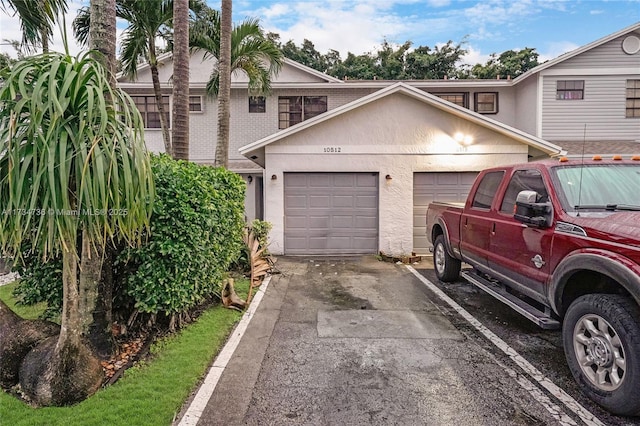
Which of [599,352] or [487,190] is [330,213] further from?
[599,352]

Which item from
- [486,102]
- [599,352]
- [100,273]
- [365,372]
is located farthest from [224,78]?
[486,102]

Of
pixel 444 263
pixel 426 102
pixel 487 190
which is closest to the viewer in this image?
pixel 487 190

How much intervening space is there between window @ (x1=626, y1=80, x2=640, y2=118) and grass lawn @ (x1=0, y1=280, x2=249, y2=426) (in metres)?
17.0

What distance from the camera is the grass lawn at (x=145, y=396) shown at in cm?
286

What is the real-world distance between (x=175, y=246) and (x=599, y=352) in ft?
13.9

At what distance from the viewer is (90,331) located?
3785mm

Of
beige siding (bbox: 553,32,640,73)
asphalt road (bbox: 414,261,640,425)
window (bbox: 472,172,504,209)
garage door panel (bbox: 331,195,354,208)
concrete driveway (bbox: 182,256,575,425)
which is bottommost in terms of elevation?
concrete driveway (bbox: 182,256,575,425)

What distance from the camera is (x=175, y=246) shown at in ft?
13.6

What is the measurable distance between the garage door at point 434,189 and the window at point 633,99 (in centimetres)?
849

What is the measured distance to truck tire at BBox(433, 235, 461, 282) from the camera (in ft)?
23.0

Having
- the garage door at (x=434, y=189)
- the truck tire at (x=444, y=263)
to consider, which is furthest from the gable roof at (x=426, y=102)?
the truck tire at (x=444, y=263)

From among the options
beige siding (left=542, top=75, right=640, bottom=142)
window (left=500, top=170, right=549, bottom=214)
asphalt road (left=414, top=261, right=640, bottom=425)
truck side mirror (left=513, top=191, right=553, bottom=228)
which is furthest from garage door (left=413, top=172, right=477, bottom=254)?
truck side mirror (left=513, top=191, right=553, bottom=228)

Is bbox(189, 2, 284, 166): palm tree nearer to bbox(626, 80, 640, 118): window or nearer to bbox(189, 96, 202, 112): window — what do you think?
bbox(189, 96, 202, 112): window

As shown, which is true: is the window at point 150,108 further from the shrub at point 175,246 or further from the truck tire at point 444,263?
the truck tire at point 444,263
